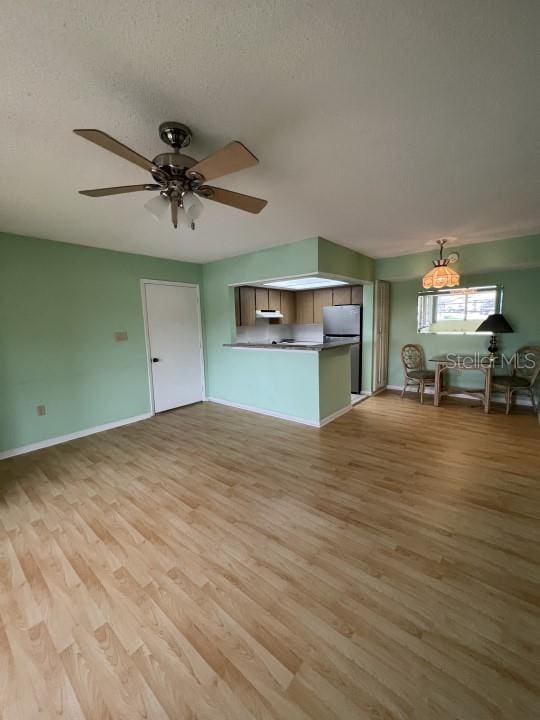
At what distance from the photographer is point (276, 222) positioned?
9.88 feet

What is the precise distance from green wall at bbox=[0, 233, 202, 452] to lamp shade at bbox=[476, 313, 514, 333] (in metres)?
4.93

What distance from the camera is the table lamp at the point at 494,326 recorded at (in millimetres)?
4168

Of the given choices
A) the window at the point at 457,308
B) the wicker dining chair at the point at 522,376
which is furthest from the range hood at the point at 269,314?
the wicker dining chair at the point at 522,376

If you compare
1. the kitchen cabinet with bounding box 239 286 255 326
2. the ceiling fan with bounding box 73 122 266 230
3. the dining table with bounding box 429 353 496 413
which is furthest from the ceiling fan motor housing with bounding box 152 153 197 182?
the dining table with bounding box 429 353 496 413

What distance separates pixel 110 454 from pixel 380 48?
3.81 metres

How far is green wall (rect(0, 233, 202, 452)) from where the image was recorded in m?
3.24

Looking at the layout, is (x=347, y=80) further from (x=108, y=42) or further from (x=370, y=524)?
(x=370, y=524)

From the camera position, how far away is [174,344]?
480 cm

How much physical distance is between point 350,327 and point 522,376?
265 centimetres

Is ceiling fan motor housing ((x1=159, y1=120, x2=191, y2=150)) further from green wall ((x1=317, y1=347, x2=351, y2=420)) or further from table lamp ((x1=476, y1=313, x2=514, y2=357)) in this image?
table lamp ((x1=476, y1=313, x2=514, y2=357))

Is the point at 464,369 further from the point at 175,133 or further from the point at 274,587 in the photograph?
the point at 175,133

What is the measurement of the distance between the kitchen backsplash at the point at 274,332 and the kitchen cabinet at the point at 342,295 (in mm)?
690

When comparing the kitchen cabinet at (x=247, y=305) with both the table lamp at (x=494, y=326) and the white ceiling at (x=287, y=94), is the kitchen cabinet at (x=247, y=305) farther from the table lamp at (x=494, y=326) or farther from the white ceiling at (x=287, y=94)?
the table lamp at (x=494, y=326)

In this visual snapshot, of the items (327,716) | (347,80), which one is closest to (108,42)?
(347,80)
